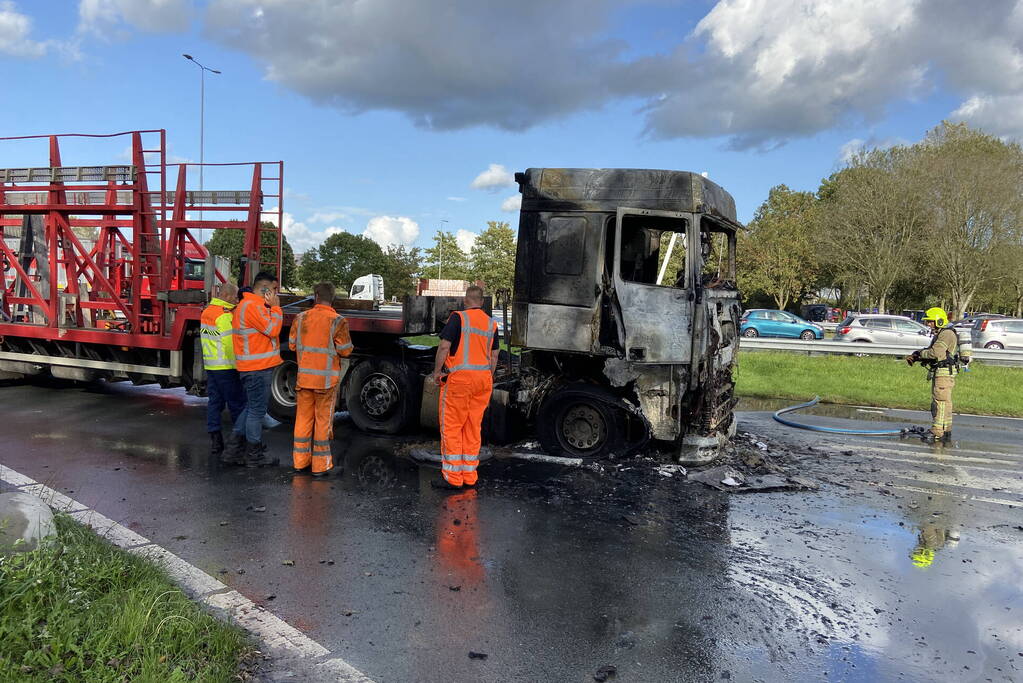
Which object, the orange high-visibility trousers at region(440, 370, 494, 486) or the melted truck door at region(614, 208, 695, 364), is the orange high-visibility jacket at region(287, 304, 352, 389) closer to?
the orange high-visibility trousers at region(440, 370, 494, 486)

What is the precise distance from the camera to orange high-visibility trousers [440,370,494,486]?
6023 millimetres

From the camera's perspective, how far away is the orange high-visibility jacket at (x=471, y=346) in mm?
6039

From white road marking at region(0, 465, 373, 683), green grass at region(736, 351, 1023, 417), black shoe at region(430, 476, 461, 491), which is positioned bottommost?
white road marking at region(0, 465, 373, 683)

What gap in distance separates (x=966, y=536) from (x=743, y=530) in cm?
167

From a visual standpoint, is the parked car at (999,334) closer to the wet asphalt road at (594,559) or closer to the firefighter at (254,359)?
the wet asphalt road at (594,559)

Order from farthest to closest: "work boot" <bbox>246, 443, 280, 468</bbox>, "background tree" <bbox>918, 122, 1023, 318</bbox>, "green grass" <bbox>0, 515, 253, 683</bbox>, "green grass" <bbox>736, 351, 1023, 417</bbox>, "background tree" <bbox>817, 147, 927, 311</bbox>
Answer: "background tree" <bbox>817, 147, 927, 311</bbox>
"background tree" <bbox>918, 122, 1023, 318</bbox>
"green grass" <bbox>736, 351, 1023, 417</bbox>
"work boot" <bbox>246, 443, 280, 468</bbox>
"green grass" <bbox>0, 515, 253, 683</bbox>

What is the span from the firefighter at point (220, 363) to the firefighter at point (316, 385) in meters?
0.76

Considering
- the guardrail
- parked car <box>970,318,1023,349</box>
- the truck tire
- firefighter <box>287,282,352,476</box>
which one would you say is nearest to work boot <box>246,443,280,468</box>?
firefighter <box>287,282,352,476</box>

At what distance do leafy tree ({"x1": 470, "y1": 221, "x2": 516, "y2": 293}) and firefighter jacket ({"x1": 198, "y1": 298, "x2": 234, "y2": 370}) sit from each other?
42.2m

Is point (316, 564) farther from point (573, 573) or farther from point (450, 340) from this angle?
point (450, 340)

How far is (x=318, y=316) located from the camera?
6449mm

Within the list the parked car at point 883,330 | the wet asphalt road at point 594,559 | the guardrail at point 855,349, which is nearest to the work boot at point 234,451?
the wet asphalt road at point 594,559

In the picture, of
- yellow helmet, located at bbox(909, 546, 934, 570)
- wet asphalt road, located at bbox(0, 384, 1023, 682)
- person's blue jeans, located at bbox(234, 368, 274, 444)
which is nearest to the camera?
wet asphalt road, located at bbox(0, 384, 1023, 682)

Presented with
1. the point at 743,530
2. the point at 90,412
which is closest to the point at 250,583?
the point at 743,530
